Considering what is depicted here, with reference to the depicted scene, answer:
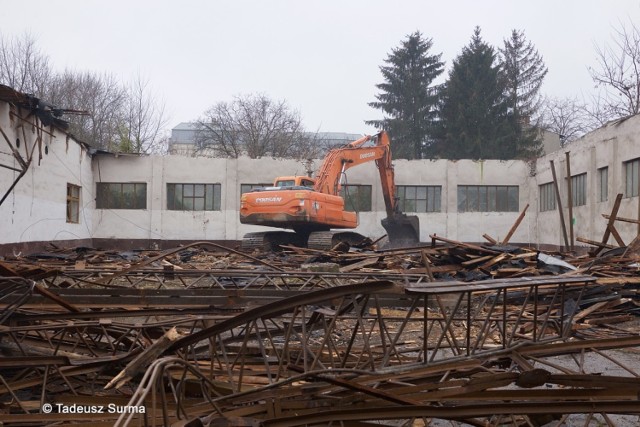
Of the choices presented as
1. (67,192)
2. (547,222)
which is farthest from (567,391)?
(547,222)

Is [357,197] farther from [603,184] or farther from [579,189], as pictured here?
[603,184]

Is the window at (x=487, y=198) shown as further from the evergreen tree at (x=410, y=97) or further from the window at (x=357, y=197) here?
the evergreen tree at (x=410, y=97)

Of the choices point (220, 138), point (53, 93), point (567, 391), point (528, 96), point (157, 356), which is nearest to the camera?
point (567, 391)

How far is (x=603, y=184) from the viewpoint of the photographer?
2125cm

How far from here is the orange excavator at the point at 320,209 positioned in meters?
18.5

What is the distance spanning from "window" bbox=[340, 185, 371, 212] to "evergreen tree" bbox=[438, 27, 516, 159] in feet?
54.9

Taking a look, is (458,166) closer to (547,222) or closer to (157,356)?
(547,222)

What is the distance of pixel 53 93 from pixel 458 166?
2946cm

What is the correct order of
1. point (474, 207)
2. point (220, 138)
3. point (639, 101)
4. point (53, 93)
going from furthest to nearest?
1. point (220, 138)
2. point (53, 93)
3. point (639, 101)
4. point (474, 207)

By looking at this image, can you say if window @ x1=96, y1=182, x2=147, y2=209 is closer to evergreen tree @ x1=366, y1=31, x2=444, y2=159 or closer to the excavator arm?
the excavator arm

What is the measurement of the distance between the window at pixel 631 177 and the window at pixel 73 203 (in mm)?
21105

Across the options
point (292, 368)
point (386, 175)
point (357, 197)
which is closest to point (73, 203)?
point (357, 197)

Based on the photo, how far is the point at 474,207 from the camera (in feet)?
94.7

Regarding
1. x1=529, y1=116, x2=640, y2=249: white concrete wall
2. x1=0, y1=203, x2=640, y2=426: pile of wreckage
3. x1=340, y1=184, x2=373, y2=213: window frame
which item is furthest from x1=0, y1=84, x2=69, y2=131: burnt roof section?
x1=529, y1=116, x2=640, y2=249: white concrete wall
